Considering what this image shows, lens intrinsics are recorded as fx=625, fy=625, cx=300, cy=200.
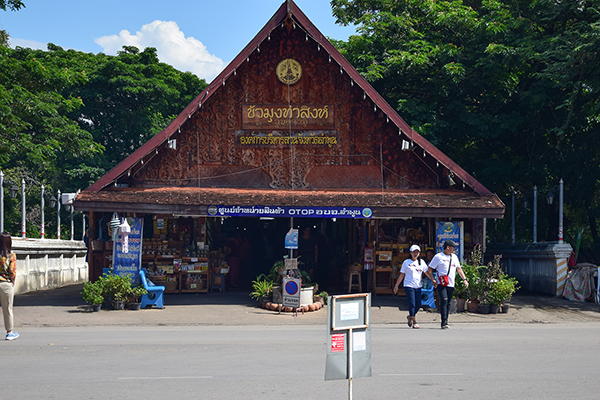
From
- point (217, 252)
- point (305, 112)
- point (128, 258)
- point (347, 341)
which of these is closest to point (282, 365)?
point (347, 341)

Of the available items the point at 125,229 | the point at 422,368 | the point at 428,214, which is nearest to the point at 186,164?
the point at 125,229

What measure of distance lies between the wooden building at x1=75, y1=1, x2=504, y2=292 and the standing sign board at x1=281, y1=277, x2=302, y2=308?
3.24m

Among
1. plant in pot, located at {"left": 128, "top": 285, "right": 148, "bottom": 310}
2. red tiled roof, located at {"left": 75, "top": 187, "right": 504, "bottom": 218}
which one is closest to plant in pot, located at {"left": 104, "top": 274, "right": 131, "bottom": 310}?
plant in pot, located at {"left": 128, "top": 285, "right": 148, "bottom": 310}

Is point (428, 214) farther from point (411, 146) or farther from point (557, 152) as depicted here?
point (557, 152)

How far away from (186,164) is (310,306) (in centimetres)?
575

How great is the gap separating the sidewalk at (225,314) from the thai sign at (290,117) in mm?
5262

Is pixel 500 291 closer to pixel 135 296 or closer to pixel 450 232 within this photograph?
pixel 450 232

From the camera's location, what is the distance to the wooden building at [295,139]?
725 inches

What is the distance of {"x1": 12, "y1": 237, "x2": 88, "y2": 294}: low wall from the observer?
69.6ft

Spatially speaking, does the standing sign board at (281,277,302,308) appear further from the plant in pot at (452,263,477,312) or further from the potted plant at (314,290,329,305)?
the plant in pot at (452,263,477,312)

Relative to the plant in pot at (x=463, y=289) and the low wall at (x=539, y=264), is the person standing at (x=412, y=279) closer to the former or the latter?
the plant in pot at (x=463, y=289)

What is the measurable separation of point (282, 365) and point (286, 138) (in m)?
10.8

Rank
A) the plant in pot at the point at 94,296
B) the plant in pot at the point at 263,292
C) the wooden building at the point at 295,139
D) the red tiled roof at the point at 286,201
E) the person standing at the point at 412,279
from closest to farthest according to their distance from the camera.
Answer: the person standing at the point at 412,279
the plant in pot at the point at 94,296
the plant in pot at the point at 263,292
the red tiled roof at the point at 286,201
the wooden building at the point at 295,139

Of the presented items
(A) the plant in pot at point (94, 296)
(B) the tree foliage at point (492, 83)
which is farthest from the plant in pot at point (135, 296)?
(B) the tree foliage at point (492, 83)
